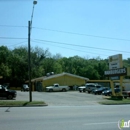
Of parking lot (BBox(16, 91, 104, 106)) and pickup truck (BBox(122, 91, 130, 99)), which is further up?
pickup truck (BBox(122, 91, 130, 99))

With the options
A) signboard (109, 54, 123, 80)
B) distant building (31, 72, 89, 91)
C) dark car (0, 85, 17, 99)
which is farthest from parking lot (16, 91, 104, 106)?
distant building (31, 72, 89, 91)

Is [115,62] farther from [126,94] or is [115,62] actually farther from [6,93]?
[6,93]

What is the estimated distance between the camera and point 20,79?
7675cm

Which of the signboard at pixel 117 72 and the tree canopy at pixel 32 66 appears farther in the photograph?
the tree canopy at pixel 32 66

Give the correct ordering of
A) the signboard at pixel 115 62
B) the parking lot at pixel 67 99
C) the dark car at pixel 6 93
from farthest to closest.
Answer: the signboard at pixel 115 62, the dark car at pixel 6 93, the parking lot at pixel 67 99

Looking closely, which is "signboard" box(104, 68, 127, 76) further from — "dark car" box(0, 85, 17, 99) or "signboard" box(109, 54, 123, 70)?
"dark car" box(0, 85, 17, 99)

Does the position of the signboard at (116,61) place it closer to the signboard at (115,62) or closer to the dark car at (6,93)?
the signboard at (115,62)

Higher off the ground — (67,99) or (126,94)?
(126,94)

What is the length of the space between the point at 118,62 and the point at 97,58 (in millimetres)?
91586

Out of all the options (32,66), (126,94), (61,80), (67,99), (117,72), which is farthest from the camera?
(32,66)

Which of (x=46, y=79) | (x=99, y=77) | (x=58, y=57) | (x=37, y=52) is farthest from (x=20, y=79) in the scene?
(x=58, y=57)

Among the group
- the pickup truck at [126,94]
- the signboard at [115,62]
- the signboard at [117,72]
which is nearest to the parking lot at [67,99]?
the pickup truck at [126,94]

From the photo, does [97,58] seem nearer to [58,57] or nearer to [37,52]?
[58,57]

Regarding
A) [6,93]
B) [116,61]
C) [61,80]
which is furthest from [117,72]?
[61,80]
